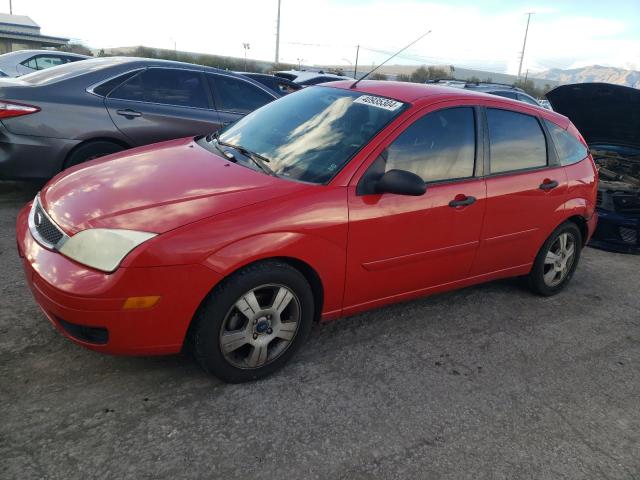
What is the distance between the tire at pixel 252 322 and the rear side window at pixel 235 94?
3.66 meters

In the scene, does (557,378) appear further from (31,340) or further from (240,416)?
(31,340)

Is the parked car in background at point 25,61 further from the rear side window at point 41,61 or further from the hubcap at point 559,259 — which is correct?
the hubcap at point 559,259

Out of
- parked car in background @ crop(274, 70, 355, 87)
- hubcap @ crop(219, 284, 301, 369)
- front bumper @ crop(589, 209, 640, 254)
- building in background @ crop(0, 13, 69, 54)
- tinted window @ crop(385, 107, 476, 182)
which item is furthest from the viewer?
building in background @ crop(0, 13, 69, 54)

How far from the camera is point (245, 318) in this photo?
271cm

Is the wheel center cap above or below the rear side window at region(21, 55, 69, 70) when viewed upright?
below

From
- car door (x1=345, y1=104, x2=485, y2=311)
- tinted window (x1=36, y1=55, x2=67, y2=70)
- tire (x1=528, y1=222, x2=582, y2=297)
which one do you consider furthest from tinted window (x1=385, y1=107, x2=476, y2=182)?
tinted window (x1=36, y1=55, x2=67, y2=70)

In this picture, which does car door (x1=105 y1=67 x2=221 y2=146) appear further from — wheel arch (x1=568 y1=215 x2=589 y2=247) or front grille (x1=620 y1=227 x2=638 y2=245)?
front grille (x1=620 y1=227 x2=638 y2=245)

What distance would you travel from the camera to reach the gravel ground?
227 cm

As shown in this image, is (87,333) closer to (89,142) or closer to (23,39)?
(89,142)

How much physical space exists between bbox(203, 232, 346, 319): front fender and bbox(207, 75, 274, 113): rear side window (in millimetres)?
3553

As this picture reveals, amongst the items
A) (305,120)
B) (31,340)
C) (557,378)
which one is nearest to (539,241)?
(557,378)

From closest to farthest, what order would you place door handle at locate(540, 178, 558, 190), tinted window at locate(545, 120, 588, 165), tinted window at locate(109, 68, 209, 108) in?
door handle at locate(540, 178, 558, 190), tinted window at locate(545, 120, 588, 165), tinted window at locate(109, 68, 209, 108)

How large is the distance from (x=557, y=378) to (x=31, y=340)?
10.2 ft

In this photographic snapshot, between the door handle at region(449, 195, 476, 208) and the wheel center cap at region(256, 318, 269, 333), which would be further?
the door handle at region(449, 195, 476, 208)
